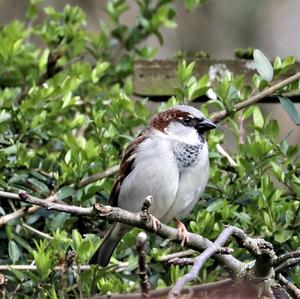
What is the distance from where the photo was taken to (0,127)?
297 centimetres

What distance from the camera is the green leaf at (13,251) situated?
9.21 feet

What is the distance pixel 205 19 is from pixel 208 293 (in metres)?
5.61

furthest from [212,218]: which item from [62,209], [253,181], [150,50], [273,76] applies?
[150,50]

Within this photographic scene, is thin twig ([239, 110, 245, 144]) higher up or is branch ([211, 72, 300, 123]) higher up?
branch ([211, 72, 300, 123])

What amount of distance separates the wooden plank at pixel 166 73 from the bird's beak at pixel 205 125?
0.55 metres

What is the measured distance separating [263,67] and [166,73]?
740 millimetres

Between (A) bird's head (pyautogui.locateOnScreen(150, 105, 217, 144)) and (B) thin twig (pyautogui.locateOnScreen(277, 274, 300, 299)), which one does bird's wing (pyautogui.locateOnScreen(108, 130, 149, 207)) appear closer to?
(A) bird's head (pyautogui.locateOnScreen(150, 105, 217, 144))

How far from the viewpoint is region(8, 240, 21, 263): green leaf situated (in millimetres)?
2807

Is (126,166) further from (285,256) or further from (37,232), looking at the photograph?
(285,256)

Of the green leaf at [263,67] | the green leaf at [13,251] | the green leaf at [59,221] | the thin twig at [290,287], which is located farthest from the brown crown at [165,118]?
the thin twig at [290,287]

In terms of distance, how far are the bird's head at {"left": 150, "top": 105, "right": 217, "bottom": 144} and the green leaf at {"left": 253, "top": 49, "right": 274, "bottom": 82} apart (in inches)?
9.1

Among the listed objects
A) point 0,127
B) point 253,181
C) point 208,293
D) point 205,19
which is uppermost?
point 208,293

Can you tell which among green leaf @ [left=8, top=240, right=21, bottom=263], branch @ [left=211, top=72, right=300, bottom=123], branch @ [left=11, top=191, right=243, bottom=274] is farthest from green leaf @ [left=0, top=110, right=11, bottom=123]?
branch @ [left=211, top=72, right=300, bottom=123]

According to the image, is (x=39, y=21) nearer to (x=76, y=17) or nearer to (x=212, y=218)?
(x=76, y=17)
